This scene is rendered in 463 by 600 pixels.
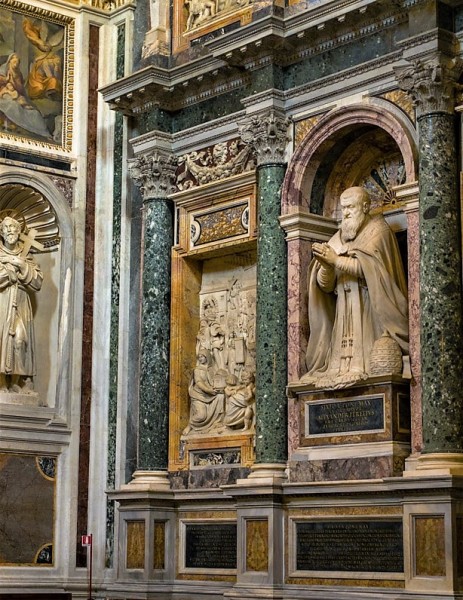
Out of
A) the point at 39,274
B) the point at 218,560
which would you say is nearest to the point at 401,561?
the point at 218,560

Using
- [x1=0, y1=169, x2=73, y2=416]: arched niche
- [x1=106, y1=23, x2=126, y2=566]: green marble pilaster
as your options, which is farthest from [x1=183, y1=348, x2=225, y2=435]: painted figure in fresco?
[x1=0, y1=169, x2=73, y2=416]: arched niche

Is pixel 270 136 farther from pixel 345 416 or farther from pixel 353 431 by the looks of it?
pixel 353 431

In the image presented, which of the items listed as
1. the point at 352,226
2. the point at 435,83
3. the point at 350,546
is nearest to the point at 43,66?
the point at 352,226

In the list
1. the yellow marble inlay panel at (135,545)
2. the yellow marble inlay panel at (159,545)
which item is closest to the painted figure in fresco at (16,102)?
the yellow marble inlay panel at (135,545)

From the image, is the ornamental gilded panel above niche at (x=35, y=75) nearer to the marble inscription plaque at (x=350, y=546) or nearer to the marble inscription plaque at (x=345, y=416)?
the marble inscription plaque at (x=345, y=416)

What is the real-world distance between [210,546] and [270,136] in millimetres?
5192

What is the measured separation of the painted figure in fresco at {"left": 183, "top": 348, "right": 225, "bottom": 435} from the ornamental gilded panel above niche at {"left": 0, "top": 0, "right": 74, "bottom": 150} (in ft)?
12.9

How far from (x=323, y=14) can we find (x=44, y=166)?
5173 millimetres

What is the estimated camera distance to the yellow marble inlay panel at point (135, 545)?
1759cm

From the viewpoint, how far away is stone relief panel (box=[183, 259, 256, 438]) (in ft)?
57.5

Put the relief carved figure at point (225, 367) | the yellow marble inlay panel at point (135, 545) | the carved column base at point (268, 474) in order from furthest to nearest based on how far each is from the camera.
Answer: the yellow marble inlay panel at point (135, 545) → the relief carved figure at point (225, 367) → the carved column base at point (268, 474)

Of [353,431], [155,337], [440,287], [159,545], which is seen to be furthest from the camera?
[155,337]

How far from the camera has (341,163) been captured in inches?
669

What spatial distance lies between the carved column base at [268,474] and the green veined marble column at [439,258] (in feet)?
7.42
